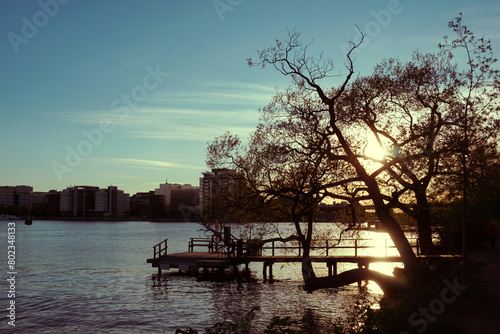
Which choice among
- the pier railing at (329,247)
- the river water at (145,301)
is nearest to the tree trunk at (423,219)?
the pier railing at (329,247)

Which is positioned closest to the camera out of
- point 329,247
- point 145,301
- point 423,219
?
point 423,219

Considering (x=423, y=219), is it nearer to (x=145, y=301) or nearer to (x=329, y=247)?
(x=329, y=247)

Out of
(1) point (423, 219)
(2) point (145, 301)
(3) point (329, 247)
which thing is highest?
(1) point (423, 219)

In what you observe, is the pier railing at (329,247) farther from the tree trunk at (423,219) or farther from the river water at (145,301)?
the tree trunk at (423,219)

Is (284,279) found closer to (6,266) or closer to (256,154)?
(256,154)

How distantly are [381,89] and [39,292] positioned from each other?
34188 mm

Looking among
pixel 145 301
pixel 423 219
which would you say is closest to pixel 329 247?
pixel 423 219

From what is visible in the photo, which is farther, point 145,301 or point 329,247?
point 145,301

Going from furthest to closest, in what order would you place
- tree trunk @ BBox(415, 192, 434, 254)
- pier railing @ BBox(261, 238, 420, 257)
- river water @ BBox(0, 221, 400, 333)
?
pier railing @ BBox(261, 238, 420, 257) < river water @ BBox(0, 221, 400, 333) < tree trunk @ BBox(415, 192, 434, 254)

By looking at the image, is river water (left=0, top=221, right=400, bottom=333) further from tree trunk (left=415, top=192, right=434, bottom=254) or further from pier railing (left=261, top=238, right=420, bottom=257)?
tree trunk (left=415, top=192, right=434, bottom=254)

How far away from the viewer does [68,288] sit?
1825 inches

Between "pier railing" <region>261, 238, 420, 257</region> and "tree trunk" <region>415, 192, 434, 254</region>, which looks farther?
"pier railing" <region>261, 238, 420, 257</region>

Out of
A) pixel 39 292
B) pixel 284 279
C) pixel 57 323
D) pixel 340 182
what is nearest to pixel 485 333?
pixel 340 182

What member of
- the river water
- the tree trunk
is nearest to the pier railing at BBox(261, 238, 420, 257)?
the river water
